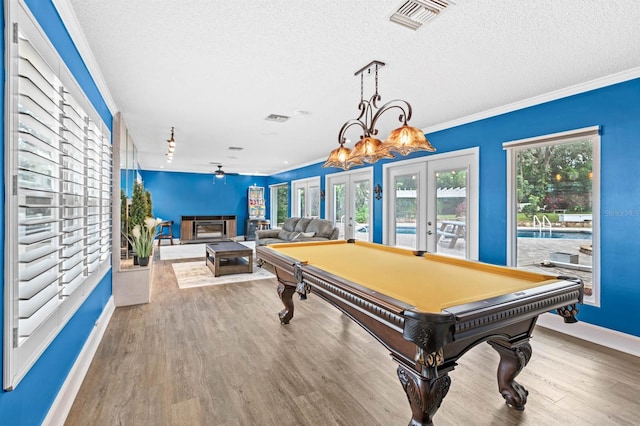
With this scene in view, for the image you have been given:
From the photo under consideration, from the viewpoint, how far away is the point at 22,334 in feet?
4.36

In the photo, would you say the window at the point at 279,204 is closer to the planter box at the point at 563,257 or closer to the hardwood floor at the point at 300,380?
the hardwood floor at the point at 300,380

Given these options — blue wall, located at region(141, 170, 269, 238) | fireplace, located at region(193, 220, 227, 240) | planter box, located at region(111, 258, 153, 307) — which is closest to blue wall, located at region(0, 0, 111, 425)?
planter box, located at region(111, 258, 153, 307)

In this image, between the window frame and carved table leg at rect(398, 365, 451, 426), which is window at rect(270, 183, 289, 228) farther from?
carved table leg at rect(398, 365, 451, 426)

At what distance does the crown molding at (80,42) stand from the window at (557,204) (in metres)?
4.27

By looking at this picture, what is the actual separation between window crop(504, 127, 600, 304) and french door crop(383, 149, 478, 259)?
0.52m

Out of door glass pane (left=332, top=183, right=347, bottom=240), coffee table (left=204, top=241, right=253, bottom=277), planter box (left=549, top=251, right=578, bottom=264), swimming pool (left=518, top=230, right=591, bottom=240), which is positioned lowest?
coffee table (left=204, top=241, right=253, bottom=277)

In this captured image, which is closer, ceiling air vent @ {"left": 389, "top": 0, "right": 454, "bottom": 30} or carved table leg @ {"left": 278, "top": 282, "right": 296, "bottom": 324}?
ceiling air vent @ {"left": 389, "top": 0, "right": 454, "bottom": 30}

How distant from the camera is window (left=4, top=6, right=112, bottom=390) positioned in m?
1.23

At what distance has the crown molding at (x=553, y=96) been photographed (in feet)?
9.54

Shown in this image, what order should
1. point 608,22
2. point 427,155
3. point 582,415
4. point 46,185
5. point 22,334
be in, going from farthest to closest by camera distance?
point 427,155 < point 608,22 < point 582,415 < point 46,185 < point 22,334

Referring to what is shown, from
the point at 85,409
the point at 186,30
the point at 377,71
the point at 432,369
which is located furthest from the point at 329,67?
the point at 85,409

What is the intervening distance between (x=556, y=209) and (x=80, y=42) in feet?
15.6

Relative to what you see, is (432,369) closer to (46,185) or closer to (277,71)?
(46,185)

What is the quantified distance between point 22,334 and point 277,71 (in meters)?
2.55
